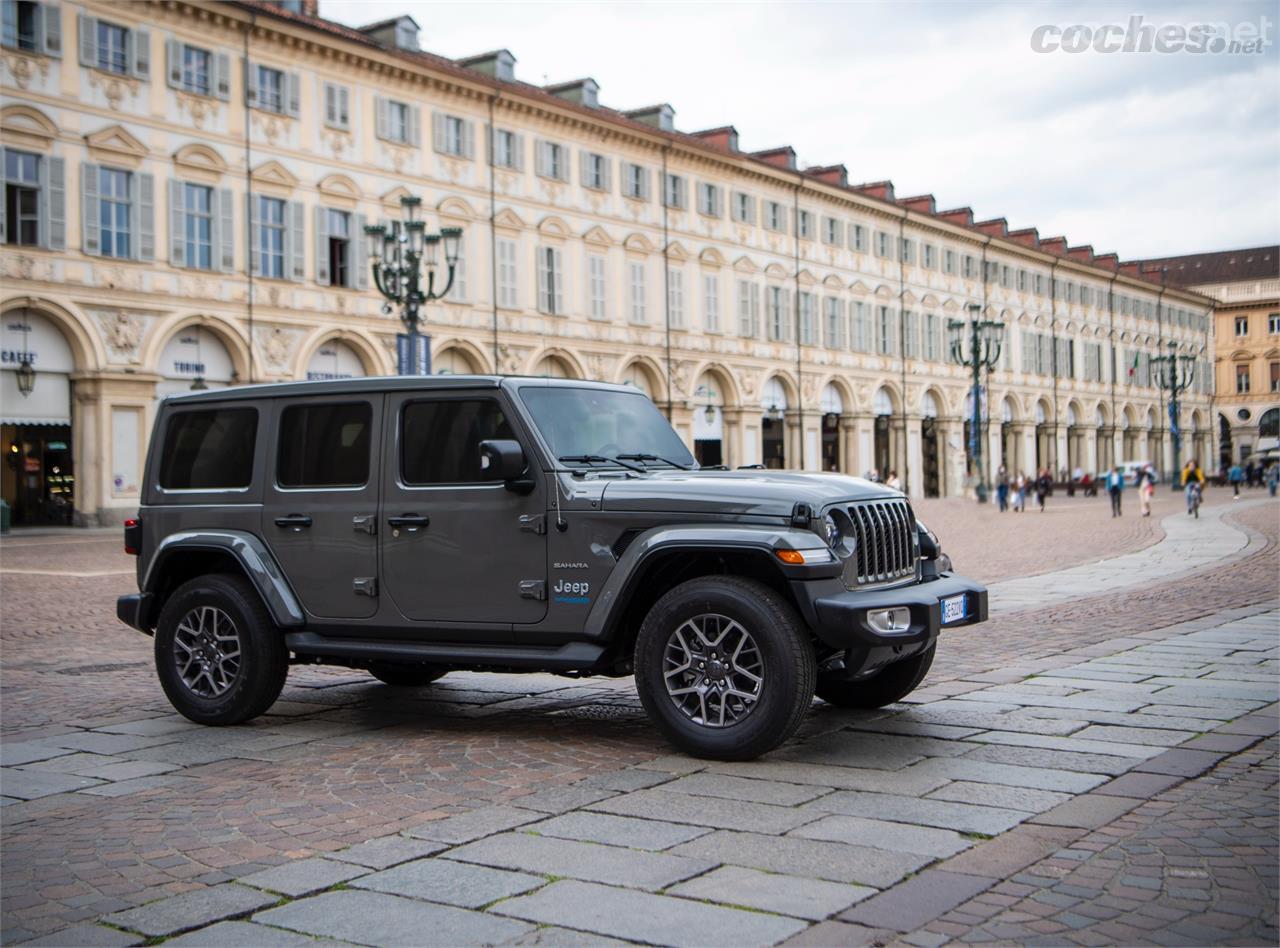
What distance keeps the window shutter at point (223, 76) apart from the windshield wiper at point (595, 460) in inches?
1250

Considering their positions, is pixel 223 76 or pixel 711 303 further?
pixel 711 303

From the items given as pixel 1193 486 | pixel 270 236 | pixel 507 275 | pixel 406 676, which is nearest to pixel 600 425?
pixel 406 676

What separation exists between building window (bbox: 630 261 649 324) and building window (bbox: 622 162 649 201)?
2429 mm

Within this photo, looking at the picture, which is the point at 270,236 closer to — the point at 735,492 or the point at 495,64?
the point at 495,64

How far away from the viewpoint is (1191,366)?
98438 millimetres

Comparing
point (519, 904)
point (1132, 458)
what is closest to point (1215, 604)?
point (519, 904)

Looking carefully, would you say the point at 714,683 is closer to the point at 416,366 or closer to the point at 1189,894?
the point at 1189,894

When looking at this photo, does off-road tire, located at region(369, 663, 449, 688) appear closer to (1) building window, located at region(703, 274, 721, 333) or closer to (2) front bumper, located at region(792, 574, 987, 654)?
(2) front bumper, located at region(792, 574, 987, 654)

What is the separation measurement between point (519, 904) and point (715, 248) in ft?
165

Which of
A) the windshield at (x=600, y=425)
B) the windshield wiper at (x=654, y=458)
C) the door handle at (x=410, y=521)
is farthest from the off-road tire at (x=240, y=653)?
the windshield wiper at (x=654, y=458)

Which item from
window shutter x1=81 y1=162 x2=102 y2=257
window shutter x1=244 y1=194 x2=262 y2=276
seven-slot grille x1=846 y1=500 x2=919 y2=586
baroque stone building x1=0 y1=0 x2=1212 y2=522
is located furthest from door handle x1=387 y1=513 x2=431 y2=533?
window shutter x1=244 y1=194 x2=262 y2=276

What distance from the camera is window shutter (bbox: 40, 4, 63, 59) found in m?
31.9

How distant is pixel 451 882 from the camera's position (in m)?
4.82

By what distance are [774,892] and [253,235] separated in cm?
3469
